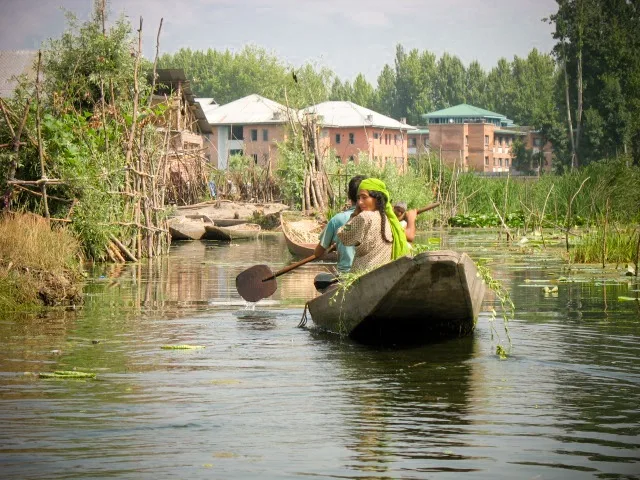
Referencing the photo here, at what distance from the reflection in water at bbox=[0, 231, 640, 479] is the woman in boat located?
807 mm

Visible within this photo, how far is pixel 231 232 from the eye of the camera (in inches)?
1134

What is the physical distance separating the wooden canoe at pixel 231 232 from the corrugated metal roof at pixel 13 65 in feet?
22.3

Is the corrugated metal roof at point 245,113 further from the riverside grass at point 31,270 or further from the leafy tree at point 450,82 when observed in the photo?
the riverside grass at point 31,270

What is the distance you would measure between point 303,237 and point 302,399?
47.4ft

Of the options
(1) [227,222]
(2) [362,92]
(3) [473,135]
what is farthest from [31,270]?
(2) [362,92]

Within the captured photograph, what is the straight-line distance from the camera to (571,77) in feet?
202

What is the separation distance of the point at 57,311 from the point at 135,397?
4.92 meters

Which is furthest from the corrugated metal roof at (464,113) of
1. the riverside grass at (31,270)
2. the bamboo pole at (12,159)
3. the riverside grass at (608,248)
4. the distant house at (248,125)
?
the riverside grass at (31,270)

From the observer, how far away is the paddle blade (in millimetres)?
12547

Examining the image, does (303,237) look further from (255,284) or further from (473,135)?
(473,135)

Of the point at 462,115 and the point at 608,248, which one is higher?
the point at 462,115

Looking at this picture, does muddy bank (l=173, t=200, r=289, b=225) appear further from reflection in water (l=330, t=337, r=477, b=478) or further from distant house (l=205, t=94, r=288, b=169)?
distant house (l=205, t=94, r=288, b=169)

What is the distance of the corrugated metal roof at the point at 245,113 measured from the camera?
78113mm

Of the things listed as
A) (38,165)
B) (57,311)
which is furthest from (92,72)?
(57,311)
